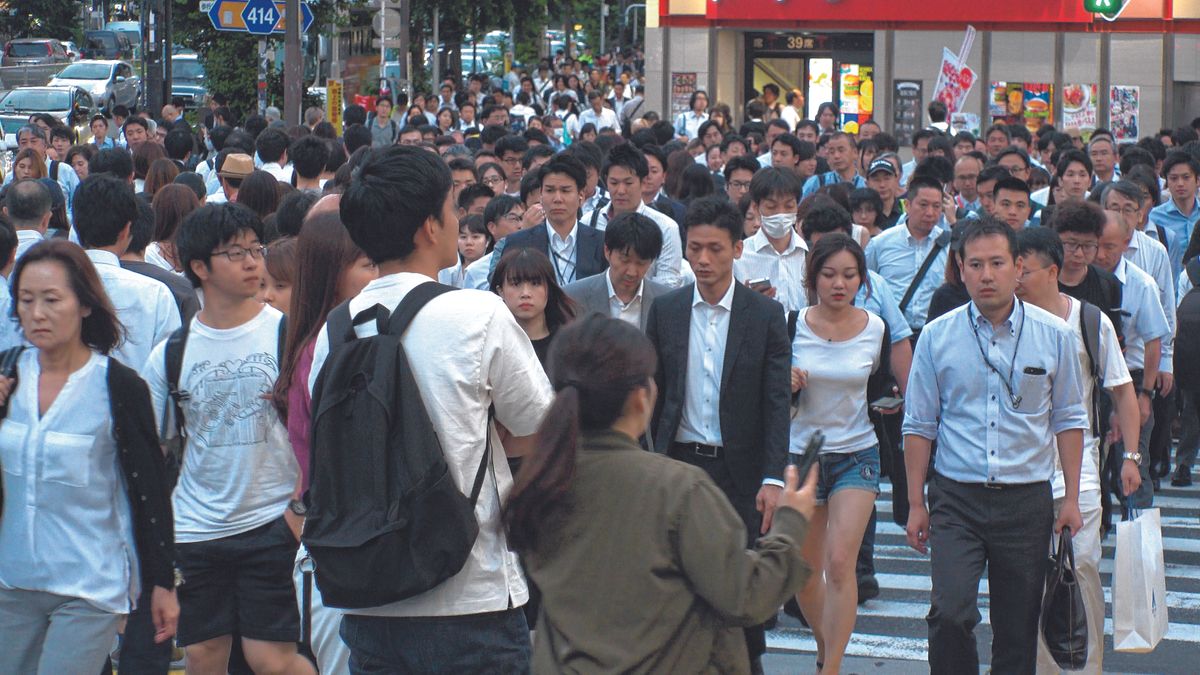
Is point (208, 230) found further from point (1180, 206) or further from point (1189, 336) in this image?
point (1180, 206)

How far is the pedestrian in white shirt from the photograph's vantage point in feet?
21.1

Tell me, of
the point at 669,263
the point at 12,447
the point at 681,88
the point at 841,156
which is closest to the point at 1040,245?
the point at 669,263

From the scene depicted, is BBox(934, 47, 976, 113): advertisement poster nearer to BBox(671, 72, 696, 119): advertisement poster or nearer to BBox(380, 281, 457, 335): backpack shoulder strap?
BBox(671, 72, 696, 119): advertisement poster

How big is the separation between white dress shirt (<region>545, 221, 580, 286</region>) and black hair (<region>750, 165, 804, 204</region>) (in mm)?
1067

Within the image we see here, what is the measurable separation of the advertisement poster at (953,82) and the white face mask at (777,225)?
12.1m

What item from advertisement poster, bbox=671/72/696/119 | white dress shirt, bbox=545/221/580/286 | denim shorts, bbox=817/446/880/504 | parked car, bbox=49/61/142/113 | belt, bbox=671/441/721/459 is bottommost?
denim shorts, bbox=817/446/880/504

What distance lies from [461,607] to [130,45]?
6249 centimetres

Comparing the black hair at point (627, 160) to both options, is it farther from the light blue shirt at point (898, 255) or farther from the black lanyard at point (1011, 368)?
the black lanyard at point (1011, 368)

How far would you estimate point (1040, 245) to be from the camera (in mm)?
6613

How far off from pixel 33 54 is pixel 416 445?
55921 millimetres

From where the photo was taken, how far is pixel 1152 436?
10.9 metres

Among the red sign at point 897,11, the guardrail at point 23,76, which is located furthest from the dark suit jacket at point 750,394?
the guardrail at point 23,76

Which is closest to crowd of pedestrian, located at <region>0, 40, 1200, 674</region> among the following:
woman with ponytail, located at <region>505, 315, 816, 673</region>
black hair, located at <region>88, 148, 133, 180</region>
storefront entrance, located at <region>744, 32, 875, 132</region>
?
woman with ponytail, located at <region>505, 315, 816, 673</region>

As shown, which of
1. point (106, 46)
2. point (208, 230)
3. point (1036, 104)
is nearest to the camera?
point (208, 230)
